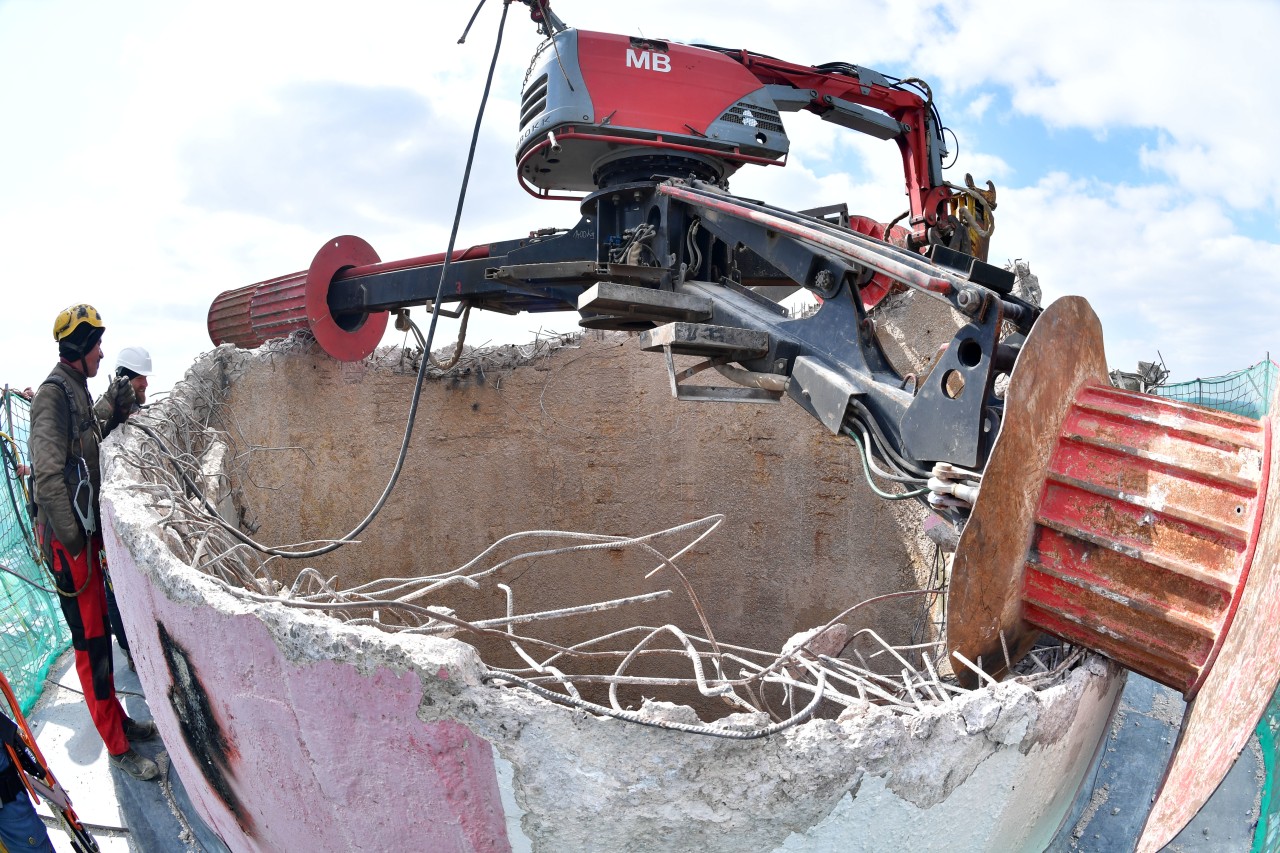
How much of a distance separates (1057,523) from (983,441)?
29cm

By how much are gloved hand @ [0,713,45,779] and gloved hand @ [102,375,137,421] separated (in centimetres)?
153

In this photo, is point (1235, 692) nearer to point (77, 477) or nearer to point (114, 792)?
point (114, 792)

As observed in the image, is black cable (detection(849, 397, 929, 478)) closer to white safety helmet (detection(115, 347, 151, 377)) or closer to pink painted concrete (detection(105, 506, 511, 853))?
pink painted concrete (detection(105, 506, 511, 853))

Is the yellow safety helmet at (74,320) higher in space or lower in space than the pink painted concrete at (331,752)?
higher

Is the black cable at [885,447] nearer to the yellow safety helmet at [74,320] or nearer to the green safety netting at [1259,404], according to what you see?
the green safety netting at [1259,404]

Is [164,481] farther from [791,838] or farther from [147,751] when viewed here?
[791,838]

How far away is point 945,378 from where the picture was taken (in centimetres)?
262

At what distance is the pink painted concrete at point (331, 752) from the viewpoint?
6.11 feet

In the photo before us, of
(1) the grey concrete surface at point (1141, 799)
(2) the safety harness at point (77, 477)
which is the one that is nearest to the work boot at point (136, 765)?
(2) the safety harness at point (77, 477)

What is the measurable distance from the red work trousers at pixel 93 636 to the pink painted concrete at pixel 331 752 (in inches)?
55.1

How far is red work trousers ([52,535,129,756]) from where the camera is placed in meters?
3.61

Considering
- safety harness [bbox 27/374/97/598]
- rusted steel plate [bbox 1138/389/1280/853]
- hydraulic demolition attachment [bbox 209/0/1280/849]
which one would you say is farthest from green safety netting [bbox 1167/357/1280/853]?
safety harness [bbox 27/374/97/598]

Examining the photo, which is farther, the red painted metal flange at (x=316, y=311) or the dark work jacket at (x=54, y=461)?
the red painted metal flange at (x=316, y=311)

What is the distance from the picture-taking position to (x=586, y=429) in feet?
19.9
